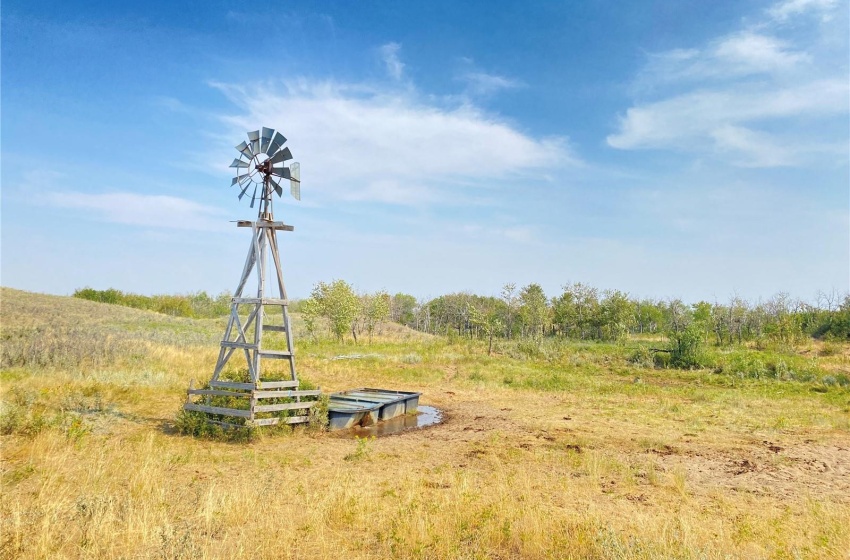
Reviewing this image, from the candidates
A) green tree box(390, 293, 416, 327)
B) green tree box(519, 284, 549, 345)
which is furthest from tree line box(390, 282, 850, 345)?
green tree box(390, 293, 416, 327)

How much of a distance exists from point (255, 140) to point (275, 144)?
0.45 meters

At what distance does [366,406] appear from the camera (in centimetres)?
1327

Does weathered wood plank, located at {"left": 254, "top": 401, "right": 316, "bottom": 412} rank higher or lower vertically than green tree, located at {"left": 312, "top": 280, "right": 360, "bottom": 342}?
lower

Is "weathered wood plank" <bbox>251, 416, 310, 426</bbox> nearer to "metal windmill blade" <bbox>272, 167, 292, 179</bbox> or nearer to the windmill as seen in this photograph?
the windmill

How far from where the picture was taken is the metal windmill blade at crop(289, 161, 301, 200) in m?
12.1

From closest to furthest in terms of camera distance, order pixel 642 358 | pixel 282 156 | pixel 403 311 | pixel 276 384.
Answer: pixel 276 384 → pixel 282 156 → pixel 642 358 → pixel 403 311

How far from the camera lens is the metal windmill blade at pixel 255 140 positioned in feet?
38.6

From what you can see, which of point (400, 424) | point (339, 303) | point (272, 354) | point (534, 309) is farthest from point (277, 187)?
point (534, 309)


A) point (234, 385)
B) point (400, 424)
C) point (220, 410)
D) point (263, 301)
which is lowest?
point (400, 424)

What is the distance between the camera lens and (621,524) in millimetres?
6152

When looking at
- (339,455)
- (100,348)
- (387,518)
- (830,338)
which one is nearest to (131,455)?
(339,455)

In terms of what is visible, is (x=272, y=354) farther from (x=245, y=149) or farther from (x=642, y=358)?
(x=642, y=358)

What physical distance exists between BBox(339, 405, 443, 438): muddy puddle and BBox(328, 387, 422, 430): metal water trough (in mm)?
158

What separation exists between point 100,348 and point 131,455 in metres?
13.1
